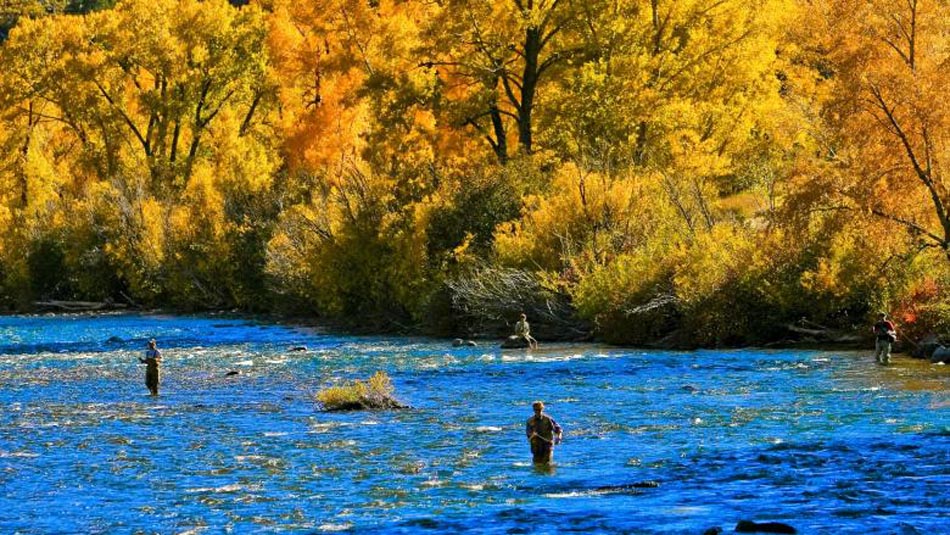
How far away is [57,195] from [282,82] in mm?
18476

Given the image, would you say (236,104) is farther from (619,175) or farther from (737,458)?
(737,458)

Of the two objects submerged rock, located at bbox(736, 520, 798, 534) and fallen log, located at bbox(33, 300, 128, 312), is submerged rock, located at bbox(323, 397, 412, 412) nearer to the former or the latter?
submerged rock, located at bbox(736, 520, 798, 534)

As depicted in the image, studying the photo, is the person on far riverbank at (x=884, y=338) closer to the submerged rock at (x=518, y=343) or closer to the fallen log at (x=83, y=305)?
the submerged rock at (x=518, y=343)

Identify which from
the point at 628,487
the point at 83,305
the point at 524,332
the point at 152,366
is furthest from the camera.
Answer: the point at 83,305

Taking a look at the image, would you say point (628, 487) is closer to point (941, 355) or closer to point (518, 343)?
point (941, 355)

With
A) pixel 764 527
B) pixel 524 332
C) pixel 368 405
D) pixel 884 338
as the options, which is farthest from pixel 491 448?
pixel 524 332

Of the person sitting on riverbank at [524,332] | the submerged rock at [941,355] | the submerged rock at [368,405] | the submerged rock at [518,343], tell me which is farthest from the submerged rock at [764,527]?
the submerged rock at [518,343]

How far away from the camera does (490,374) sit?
3575cm

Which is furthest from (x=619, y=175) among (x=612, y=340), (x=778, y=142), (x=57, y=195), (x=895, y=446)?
(x=57, y=195)

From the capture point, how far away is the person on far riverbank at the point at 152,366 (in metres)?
32.8

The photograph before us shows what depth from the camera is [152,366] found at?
33125 millimetres

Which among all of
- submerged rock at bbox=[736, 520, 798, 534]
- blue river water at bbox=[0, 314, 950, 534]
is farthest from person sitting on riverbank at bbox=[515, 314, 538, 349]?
submerged rock at bbox=[736, 520, 798, 534]

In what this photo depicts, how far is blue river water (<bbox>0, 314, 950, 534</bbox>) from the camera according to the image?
18.5m

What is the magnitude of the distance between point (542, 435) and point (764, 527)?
5.72m
